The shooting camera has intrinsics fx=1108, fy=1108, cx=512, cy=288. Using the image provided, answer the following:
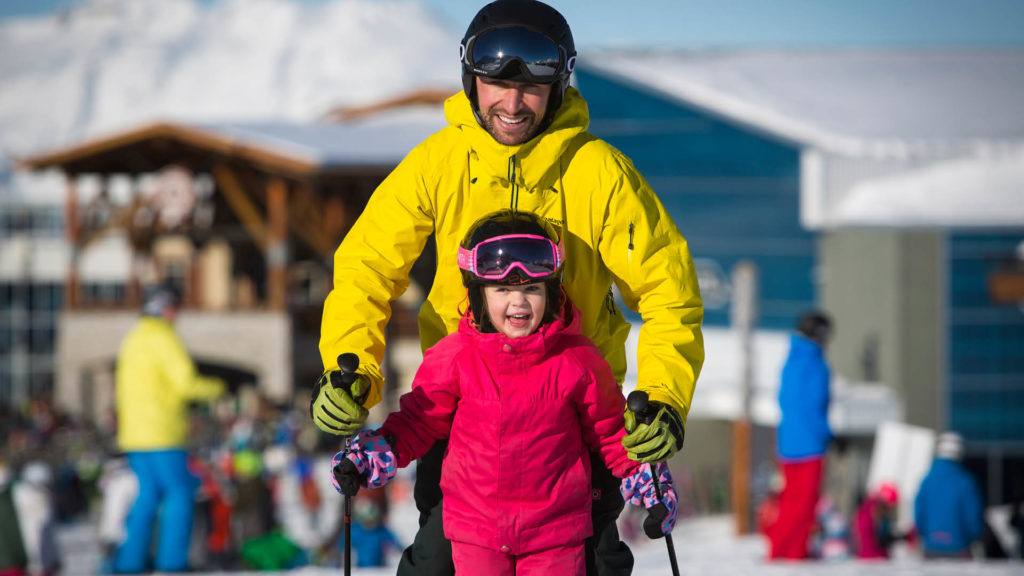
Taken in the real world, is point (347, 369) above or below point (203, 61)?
below

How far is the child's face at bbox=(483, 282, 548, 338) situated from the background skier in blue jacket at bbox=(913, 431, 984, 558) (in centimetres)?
555

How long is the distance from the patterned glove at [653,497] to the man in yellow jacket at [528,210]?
121mm

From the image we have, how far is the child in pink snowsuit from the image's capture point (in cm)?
253

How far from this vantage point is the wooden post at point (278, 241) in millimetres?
26172

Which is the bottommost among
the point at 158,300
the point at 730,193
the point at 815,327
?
the point at 815,327

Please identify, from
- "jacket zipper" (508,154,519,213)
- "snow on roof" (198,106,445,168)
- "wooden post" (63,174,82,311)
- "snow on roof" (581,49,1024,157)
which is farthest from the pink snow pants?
"wooden post" (63,174,82,311)

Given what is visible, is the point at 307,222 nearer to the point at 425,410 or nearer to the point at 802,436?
the point at 802,436

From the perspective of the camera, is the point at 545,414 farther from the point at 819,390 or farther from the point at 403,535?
the point at 403,535

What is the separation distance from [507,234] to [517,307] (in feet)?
0.55

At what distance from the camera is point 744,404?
11.1 m

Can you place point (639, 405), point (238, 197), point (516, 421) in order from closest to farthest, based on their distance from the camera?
point (639, 405), point (516, 421), point (238, 197)

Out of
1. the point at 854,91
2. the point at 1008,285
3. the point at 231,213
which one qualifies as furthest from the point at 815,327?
the point at 231,213

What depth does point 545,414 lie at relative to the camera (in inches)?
99.5

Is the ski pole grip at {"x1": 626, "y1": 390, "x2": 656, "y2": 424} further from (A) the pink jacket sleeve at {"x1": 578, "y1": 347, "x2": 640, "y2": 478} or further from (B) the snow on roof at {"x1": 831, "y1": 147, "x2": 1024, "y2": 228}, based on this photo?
(B) the snow on roof at {"x1": 831, "y1": 147, "x2": 1024, "y2": 228}
